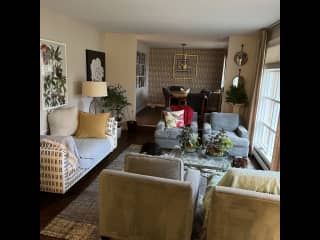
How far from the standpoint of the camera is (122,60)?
6.00 meters

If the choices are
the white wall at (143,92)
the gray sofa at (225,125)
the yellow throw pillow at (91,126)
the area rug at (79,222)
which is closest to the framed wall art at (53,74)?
the yellow throw pillow at (91,126)

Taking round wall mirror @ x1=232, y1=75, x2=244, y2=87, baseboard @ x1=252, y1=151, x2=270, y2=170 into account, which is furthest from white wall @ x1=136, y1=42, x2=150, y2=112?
baseboard @ x1=252, y1=151, x2=270, y2=170

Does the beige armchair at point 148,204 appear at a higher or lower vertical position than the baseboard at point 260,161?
higher

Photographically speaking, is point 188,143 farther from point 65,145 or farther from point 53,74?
point 53,74

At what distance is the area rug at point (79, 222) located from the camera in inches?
89.8

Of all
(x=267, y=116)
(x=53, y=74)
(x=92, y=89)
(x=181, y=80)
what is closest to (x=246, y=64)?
(x=267, y=116)

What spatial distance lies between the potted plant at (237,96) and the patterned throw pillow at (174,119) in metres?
1.15

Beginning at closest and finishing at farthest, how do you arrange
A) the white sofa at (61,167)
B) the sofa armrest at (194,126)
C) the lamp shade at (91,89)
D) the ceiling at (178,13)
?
the white sofa at (61,167) → the ceiling at (178,13) → the lamp shade at (91,89) → the sofa armrest at (194,126)

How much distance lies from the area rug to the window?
2211 millimetres

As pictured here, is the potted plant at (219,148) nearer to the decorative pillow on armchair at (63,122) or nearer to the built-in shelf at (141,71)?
the decorative pillow on armchair at (63,122)
